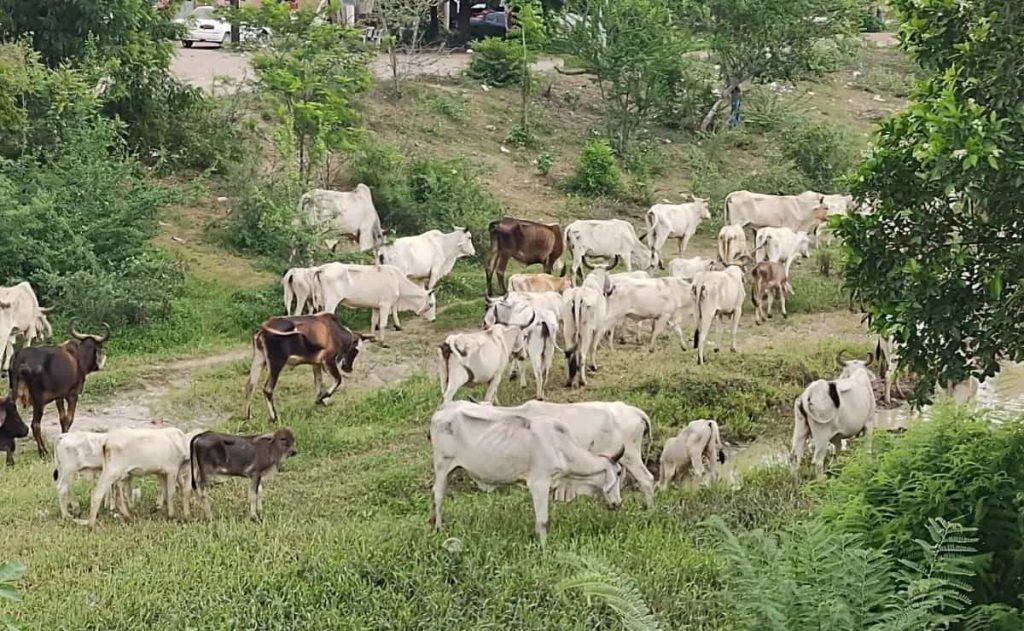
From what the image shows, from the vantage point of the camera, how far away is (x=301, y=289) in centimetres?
1517

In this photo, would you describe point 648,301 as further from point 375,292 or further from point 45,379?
point 45,379

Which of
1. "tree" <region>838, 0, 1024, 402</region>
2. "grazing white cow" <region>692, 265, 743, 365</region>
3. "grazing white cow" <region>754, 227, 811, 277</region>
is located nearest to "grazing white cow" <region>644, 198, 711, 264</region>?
"grazing white cow" <region>754, 227, 811, 277</region>

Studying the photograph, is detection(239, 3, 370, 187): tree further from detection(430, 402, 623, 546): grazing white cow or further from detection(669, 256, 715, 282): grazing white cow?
detection(430, 402, 623, 546): grazing white cow

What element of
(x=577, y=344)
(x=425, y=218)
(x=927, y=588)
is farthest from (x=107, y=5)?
(x=927, y=588)

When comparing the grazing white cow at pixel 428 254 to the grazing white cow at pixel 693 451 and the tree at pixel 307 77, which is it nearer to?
the tree at pixel 307 77

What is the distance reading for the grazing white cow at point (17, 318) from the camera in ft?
44.3

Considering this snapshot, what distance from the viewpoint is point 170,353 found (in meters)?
14.8

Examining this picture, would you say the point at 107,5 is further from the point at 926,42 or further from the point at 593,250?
the point at 926,42

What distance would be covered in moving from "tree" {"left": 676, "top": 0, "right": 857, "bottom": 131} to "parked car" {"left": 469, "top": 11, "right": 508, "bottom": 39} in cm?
851

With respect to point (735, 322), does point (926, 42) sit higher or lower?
higher

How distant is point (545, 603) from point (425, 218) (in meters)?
12.7

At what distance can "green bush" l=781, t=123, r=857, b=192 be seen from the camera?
23750mm

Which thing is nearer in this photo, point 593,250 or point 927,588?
point 927,588

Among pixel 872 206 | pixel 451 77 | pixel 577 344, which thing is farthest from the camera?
pixel 451 77
